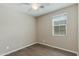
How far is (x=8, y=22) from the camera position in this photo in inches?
101

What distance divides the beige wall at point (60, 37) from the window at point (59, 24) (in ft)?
0.41

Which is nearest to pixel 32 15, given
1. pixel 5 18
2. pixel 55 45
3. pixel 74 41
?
pixel 5 18

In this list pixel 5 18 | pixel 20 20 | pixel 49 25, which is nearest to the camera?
pixel 5 18

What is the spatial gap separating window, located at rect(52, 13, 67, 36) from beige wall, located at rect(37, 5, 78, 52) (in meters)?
0.13

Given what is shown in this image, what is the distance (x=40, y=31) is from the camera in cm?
265

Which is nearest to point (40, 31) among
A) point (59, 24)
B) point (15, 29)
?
point (59, 24)

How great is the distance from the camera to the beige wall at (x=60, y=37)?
8.33 ft

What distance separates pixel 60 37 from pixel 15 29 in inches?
68.0

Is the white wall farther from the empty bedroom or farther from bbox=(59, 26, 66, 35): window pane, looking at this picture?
bbox=(59, 26, 66, 35): window pane

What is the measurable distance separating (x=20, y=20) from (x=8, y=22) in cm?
45

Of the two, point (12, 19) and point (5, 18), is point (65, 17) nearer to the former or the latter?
point (12, 19)

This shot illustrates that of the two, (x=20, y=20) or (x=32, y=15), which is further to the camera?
(x=20, y=20)

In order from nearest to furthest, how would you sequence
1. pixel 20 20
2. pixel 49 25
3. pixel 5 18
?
1. pixel 5 18
2. pixel 49 25
3. pixel 20 20

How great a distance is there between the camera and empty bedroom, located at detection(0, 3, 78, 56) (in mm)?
2471
